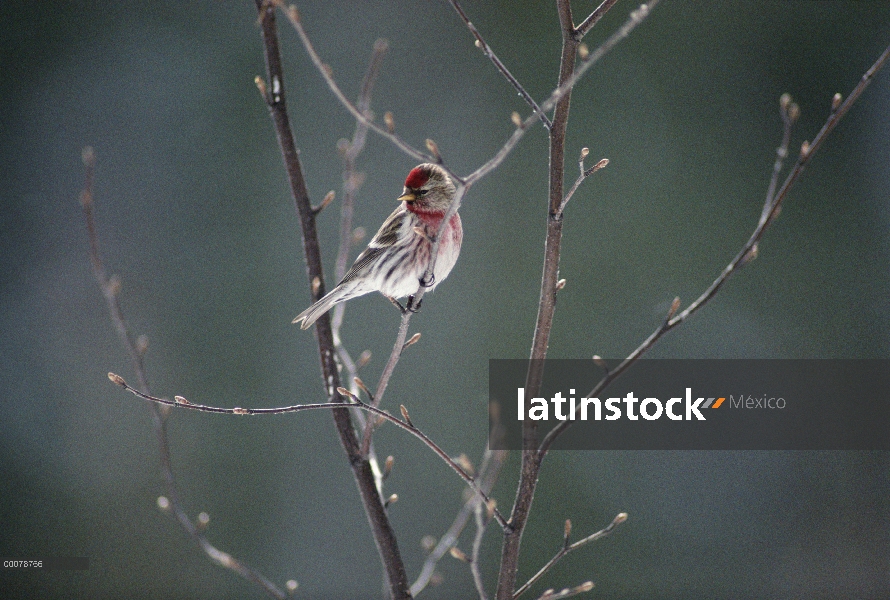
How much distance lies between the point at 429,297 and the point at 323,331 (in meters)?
2.65

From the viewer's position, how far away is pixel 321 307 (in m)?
1.73

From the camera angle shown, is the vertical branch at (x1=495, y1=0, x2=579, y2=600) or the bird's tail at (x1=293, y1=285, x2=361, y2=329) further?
the bird's tail at (x1=293, y1=285, x2=361, y2=329)

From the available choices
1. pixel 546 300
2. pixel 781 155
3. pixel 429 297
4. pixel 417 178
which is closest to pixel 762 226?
pixel 781 155

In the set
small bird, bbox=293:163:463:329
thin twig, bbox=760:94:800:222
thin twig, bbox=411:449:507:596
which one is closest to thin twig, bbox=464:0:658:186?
thin twig, bbox=760:94:800:222

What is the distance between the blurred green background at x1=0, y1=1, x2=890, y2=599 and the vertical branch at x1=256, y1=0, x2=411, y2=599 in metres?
2.62

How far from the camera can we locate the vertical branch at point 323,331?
4.98ft

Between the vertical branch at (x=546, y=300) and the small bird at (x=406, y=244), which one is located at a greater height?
the small bird at (x=406, y=244)

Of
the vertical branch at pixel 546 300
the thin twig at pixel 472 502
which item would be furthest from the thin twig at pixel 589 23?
the thin twig at pixel 472 502

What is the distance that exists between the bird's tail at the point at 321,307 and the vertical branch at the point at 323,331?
1 cm

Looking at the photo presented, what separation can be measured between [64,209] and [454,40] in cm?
270

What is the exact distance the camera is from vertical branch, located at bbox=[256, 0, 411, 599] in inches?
A: 59.7

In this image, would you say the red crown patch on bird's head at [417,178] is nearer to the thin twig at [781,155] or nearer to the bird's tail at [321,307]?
the bird's tail at [321,307]

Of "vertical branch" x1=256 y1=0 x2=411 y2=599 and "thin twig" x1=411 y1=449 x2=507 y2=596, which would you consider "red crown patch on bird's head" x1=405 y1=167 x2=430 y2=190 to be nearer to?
"vertical branch" x1=256 y1=0 x2=411 y2=599

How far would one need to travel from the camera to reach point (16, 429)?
4.61 metres
